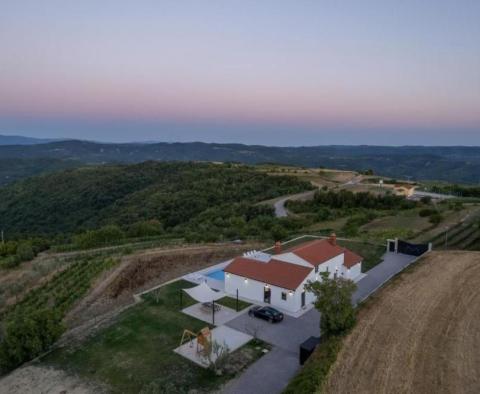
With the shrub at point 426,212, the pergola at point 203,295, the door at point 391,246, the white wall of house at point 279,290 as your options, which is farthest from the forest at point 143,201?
the pergola at point 203,295

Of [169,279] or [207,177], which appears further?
[207,177]

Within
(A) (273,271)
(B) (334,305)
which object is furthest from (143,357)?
(A) (273,271)

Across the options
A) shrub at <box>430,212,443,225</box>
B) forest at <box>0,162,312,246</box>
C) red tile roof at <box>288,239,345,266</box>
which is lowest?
forest at <box>0,162,312,246</box>

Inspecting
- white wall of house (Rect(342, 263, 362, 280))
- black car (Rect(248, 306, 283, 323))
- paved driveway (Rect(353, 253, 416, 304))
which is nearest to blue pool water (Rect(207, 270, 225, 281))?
black car (Rect(248, 306, 283, 323))

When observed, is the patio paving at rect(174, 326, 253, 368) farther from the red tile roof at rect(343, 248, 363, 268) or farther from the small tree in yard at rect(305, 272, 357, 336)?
the red tile roof at rect(343, 248, 363, 268)

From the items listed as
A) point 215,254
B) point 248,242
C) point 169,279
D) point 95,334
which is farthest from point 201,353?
point 248,242

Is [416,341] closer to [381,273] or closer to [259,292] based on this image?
[259,292]

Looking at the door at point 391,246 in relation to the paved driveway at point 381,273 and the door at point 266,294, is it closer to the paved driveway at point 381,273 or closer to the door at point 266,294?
the paved driveway at point 381,273

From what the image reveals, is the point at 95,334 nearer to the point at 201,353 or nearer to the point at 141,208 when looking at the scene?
the point at 201,353
